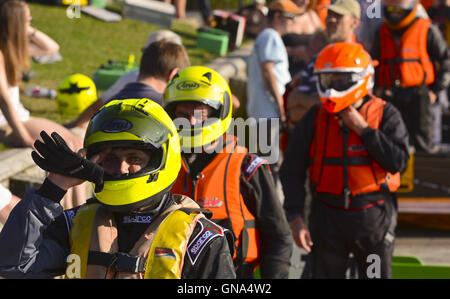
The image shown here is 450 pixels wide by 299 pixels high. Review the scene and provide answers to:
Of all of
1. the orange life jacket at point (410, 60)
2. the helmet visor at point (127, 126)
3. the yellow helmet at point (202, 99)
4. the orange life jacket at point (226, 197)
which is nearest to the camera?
the helmet visor at point (127, 126)

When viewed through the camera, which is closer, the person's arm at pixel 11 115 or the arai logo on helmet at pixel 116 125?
the arai logo on helmet at pixel 116 125

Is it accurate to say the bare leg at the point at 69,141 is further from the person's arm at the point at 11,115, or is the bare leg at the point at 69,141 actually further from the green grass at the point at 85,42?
the green grass at the point at 85,42

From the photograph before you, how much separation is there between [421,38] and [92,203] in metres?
5.05

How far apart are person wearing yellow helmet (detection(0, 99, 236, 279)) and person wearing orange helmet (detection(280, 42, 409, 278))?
1.91 m

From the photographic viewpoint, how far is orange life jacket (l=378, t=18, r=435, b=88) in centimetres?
738

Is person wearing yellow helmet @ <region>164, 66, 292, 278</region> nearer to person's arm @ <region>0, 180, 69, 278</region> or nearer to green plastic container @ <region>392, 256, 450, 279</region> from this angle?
person's arm @ <region>0, 180, 69, 278</region>

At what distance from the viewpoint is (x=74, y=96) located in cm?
837

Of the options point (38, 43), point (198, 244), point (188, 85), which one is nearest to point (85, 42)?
point (38, 43)

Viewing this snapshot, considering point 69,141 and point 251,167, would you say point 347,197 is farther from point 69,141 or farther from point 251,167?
point 69,141

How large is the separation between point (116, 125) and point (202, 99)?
108 centimetres

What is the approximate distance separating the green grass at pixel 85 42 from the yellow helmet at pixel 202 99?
192 inches

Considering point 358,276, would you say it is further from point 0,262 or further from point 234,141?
point 0,262

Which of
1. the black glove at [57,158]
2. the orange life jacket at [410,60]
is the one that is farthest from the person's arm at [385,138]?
the orange life jacket at [410,60]

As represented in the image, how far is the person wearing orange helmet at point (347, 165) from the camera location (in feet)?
16.2
